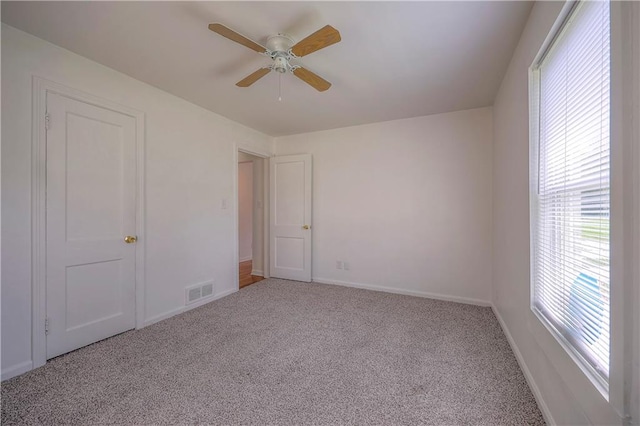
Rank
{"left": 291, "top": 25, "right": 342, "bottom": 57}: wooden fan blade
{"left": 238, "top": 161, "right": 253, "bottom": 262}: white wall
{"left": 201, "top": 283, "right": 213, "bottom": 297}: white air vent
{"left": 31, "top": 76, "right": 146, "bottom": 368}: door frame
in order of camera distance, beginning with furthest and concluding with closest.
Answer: {"left": 238, "top": 161, "right": 253, "bottom": 262}: white wall
{"left": 201, "top": 283, "right": 213, "bottom": 297}: white air vent
{"left": 31, "top": 76, "right": 146, "bottom": 368}: door frame
{"left": 291, "top": 25, "right": 342, "bottom": 57}: wooden fan blade

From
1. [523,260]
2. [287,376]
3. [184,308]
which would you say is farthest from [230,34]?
[184,308]

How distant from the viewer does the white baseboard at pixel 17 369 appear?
1.81 metres

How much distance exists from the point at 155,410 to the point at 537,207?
8.89ft

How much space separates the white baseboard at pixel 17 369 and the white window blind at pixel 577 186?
11.0 feet

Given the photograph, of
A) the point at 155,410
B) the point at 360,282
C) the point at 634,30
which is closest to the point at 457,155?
the point at 360,282

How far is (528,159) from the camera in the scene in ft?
5.88

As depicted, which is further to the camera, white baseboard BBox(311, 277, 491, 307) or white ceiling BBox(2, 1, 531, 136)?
white baseboard BBox(311, 277, 491, 307)

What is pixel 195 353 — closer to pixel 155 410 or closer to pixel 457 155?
pixel 155 410

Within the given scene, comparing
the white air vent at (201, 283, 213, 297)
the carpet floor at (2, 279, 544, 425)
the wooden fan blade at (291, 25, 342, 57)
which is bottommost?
the carpet floor at (2, 279, 544, 425)

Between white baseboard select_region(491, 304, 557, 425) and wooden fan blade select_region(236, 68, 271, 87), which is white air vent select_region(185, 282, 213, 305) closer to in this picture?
wooden fan blade select_region(236, 68, 271, 87)

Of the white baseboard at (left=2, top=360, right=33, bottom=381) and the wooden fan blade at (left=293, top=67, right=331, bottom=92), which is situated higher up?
the wooden fan blade at (left=293, top=67, right=331, bottom=92)

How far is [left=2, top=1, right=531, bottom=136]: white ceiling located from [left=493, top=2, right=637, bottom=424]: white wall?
0.25 m

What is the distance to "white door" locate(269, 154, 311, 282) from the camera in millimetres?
4301

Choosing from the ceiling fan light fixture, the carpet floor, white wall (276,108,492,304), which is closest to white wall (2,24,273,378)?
the carpet floor
